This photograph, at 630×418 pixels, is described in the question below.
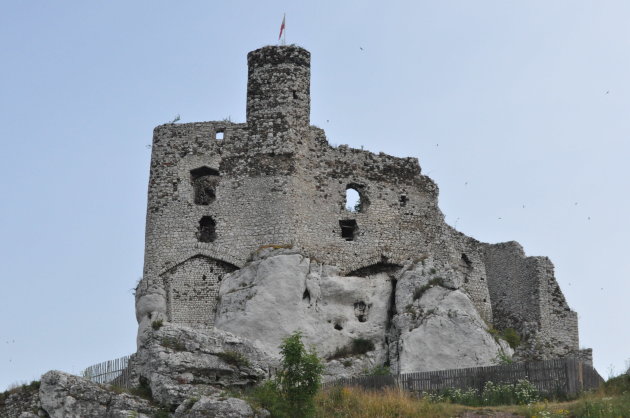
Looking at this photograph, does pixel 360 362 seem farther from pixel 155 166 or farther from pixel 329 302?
pixel 155 166

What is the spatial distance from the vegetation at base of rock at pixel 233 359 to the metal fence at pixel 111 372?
8.64ft

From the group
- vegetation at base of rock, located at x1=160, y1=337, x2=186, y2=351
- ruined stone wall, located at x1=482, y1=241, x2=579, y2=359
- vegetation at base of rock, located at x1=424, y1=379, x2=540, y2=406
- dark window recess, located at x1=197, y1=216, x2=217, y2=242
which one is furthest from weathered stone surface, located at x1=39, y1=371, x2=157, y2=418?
ruined stone wall, located at x1=482, y1=241, x2=579, y2=359

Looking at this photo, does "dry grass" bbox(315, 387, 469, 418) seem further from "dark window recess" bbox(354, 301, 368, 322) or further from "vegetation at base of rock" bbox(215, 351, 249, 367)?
"dark window recess" bbox(354, 301, 368, 322)

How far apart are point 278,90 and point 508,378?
1614 cm

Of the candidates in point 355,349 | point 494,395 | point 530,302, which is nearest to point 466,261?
point 530,302

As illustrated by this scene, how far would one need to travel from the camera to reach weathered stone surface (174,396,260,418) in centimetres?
2997

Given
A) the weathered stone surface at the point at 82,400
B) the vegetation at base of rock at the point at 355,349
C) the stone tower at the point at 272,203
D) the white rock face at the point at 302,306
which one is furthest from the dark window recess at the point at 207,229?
the weathered stone surface at the point at 82,400

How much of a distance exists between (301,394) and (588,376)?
9.60 m

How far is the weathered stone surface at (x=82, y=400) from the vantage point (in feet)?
101

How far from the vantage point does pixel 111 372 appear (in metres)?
34.1

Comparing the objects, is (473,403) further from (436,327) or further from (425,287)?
(425,287)

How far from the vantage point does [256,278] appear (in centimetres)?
4394

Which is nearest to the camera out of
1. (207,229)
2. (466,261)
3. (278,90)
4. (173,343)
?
(173,343)

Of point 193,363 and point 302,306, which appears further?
point 302,306
